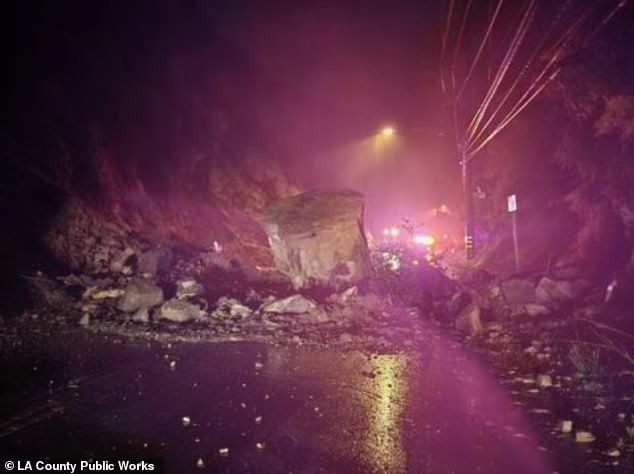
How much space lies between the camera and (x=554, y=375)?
230 inches

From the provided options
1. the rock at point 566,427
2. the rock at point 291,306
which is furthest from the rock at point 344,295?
the rock at point 566,427

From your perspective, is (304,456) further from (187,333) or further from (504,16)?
(504,16)

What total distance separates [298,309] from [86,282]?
416cm

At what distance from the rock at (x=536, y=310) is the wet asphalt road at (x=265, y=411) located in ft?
8.50

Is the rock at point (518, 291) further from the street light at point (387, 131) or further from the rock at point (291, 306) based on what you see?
the street light at point (387, 131)

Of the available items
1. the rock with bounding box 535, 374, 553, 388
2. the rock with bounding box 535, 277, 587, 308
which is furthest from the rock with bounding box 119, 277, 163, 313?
the rock with bounding box 535, 277, 587, 308

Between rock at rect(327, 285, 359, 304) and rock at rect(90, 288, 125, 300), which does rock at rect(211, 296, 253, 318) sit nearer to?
rock at rect(327, 285, 359, 304)

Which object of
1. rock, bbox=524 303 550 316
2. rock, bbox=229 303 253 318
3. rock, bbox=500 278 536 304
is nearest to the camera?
rock, bbox=229 303 253 318

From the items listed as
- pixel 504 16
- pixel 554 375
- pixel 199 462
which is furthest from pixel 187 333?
pixel 504 16

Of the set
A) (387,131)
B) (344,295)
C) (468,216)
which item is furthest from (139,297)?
(387,131)

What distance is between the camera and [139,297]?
27.9 feet

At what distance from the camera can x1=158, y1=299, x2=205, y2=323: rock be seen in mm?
8203

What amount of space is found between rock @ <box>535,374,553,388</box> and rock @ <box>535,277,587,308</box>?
155 inches

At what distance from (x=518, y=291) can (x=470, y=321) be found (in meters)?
2.17
